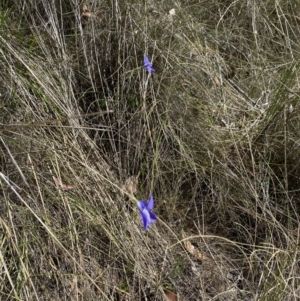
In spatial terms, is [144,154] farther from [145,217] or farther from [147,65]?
[145,217]

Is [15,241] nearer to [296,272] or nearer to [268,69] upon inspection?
[296,272]

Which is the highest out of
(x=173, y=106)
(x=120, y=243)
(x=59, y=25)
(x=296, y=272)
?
(x=59, y=25)

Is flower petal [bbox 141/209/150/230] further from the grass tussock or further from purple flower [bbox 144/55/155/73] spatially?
purple flower [bbox 144/55/155/73]

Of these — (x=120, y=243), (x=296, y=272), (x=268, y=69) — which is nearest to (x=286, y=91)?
(x=268, y=69)

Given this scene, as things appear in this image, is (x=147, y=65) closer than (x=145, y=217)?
No

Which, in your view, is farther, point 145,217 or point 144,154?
point 144,154

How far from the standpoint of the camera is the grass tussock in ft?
4.91

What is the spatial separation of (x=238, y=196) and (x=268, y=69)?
554 mm

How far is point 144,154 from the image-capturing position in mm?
1823

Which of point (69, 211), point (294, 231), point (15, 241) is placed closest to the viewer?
point (15, 241)

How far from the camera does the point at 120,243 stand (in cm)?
154

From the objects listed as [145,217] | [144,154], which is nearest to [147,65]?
[144,154]

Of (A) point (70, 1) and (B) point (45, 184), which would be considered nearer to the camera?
(B) point (45, 184)

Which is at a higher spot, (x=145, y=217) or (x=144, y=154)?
(x=145, y=217)
